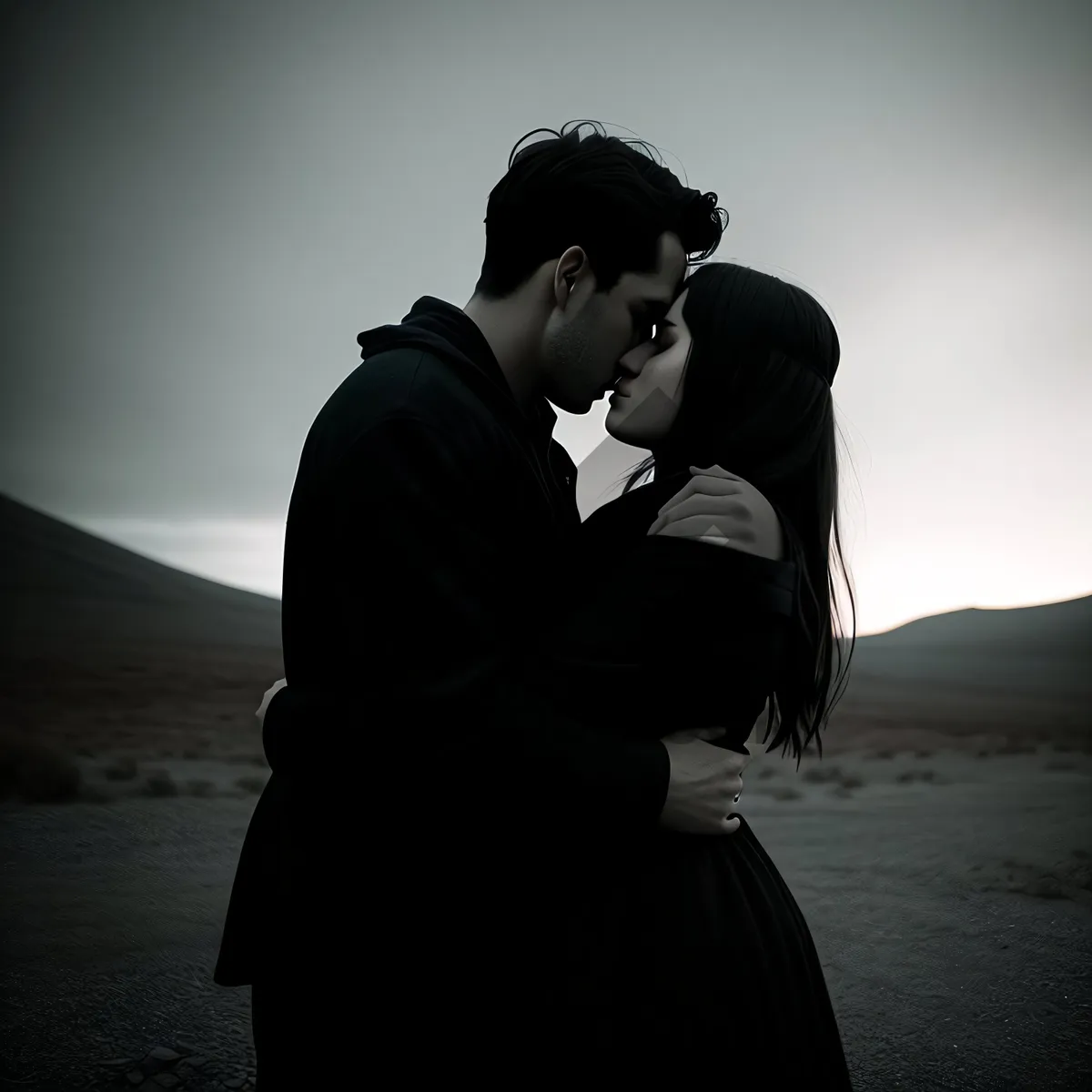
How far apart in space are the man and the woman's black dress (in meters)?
0.04

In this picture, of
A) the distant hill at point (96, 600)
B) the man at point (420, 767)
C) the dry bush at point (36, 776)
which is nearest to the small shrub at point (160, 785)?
the dry bush at point (36, 776)

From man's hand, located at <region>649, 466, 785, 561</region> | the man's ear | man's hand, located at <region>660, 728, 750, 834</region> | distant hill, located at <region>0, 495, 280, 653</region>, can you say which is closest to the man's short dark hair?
the man's ear

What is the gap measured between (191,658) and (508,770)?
3.77 meters

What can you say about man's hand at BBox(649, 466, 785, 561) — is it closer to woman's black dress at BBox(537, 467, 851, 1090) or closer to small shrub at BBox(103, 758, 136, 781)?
woman's black dress at BBox(537, 467, 851, 1090)

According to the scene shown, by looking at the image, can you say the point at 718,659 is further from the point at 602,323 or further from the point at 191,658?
the point at 191,658

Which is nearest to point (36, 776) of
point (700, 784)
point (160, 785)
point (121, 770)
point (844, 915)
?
point (121, 770)

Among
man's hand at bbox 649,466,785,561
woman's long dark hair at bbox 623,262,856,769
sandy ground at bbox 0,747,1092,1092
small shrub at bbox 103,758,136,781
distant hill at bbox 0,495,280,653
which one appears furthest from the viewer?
distant hill at bbox 0,495,280,653

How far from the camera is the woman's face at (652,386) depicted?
1.18 metres

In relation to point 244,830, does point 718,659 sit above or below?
above

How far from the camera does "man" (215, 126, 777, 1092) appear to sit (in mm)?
899

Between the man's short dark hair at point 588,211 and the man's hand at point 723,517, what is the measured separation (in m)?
0.37

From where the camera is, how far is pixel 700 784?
3.18 feet

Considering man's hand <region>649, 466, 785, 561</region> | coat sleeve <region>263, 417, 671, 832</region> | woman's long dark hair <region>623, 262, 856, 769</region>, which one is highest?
woman's long dark hair <region>623, 262, 856, 769</region>

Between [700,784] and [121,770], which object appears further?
[121,770]
